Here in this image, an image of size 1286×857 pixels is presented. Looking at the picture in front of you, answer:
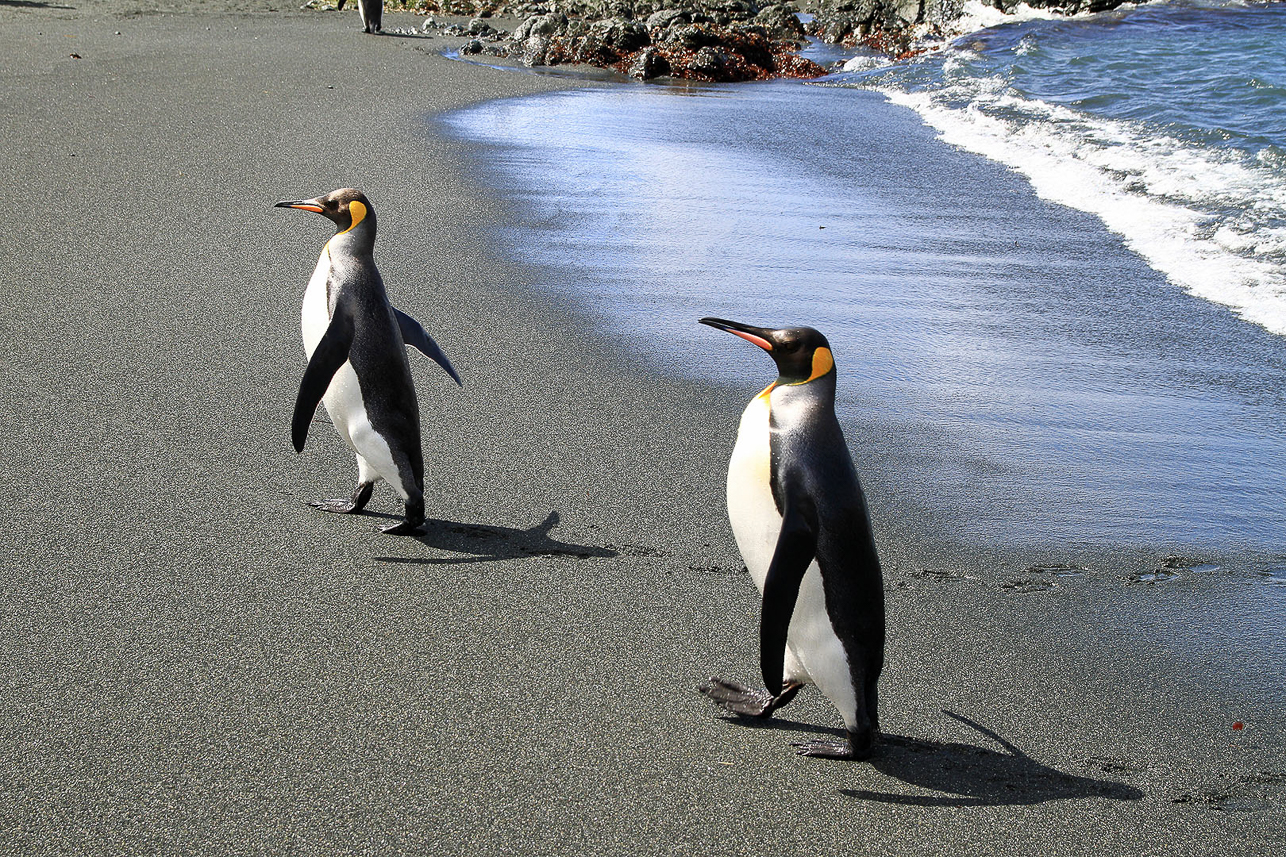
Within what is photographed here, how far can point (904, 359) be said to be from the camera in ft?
16.0

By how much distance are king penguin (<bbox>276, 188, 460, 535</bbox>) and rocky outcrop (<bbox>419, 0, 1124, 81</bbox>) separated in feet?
36.8

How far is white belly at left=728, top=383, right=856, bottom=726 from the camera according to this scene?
8.21 feet

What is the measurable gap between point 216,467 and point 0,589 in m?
0.85

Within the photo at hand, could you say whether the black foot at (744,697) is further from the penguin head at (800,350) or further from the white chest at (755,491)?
the penguin head at (800,350)

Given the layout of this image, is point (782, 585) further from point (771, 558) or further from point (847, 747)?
point (847, 747)

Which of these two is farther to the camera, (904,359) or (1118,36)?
(1118,36)

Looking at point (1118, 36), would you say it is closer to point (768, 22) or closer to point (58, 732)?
point (768, 22)

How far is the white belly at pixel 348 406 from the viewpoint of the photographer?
11.0ft

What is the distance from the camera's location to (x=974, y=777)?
8.07ft

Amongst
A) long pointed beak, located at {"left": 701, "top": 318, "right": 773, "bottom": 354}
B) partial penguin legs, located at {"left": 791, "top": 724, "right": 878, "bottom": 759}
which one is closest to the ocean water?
partial penguin legs, located at {"left": 791, "top": 724, "right": 878, "bottom": 759}

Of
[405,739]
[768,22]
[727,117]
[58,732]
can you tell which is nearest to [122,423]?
[58,732]

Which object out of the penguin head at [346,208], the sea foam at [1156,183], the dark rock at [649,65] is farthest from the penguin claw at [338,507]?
the dark rock at [649,65]

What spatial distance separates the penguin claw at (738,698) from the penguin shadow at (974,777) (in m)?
0.28

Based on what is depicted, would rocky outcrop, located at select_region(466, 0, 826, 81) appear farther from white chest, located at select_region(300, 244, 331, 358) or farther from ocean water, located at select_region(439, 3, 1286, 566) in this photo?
white chest, located at select_region(300, 244, 331, 358)
